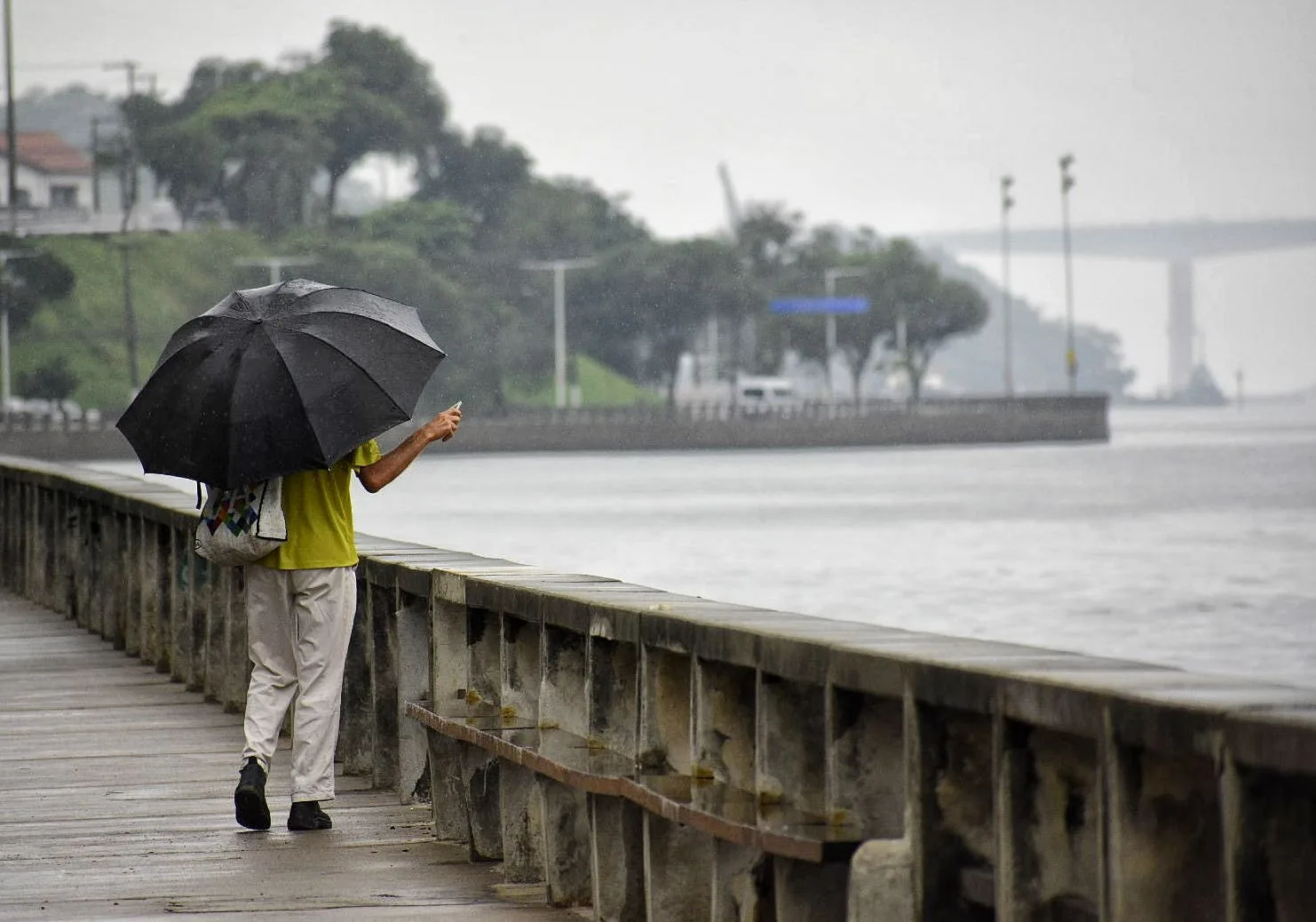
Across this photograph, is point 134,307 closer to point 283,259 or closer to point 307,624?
point 283,259

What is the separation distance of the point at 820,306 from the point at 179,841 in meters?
121

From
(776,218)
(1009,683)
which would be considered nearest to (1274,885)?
(1009,683)

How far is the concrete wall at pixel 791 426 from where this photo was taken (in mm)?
116688

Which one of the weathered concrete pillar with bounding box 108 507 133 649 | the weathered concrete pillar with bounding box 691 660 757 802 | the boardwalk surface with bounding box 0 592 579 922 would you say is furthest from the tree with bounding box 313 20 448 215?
the weathered concrete pillar with bounding box 691 660 757 802

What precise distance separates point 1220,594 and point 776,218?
96.4 metres

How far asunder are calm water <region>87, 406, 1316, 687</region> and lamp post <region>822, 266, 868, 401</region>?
891 inches

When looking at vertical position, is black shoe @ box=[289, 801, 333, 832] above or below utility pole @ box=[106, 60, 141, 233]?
below

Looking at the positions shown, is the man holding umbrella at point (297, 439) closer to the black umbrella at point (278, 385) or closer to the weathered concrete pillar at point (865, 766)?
the black umbrella at point (278, 385)

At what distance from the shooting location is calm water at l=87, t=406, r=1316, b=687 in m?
38.0

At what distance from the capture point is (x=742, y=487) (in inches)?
3334

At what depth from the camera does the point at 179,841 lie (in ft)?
26.9

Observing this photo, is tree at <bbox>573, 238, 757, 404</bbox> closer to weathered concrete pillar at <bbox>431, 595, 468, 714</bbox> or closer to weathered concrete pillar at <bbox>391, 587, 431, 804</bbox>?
weathered concrete pillar at <bbox>391, 587, 431, 804</bbox>

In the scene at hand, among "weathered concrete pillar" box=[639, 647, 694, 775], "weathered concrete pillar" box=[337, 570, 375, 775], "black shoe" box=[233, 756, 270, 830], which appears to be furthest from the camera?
"weathered concrete pillar" box=[337, 570, 375, 775]

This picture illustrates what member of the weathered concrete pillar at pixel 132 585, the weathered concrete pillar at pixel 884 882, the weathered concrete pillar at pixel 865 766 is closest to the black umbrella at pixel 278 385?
the weathered concrete pillar at pixel 865 766
